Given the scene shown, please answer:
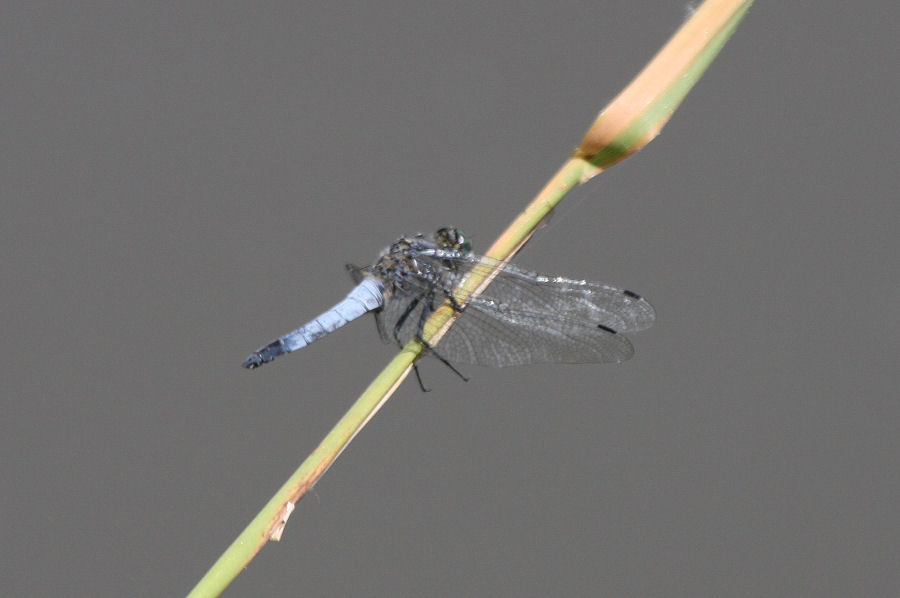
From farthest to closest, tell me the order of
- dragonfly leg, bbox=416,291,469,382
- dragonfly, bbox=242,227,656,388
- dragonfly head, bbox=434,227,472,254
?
dragonfly head, bbox=434,227,472,254
dragonfly, bbox=242,227,656,388
dragonfly leg, bbox=416,291,469,382

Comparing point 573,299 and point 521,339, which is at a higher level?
point 573,299

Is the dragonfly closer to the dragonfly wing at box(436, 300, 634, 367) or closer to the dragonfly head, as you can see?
the dragonfly wing at box(436, 300, 634, 367)

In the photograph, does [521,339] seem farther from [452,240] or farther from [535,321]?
[452,240]

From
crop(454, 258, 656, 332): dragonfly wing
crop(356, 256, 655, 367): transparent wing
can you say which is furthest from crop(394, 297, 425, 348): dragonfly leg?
crop(454, 258, 656, 332): dragonfly wing

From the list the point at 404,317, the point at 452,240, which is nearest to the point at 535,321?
the point at 404,317

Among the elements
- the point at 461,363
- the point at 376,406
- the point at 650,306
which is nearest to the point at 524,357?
the point at 461,363

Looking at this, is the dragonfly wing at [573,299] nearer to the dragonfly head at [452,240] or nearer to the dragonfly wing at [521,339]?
the dragonfly wing at [521,339]

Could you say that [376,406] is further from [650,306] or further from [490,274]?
[650,306]

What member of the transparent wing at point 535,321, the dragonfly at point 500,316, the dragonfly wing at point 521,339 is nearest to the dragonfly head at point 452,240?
the dragonfly at point 500,316
